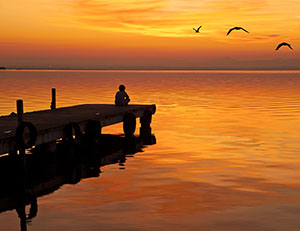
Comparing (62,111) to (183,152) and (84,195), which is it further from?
(84,195)

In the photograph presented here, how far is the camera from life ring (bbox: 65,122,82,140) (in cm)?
2097

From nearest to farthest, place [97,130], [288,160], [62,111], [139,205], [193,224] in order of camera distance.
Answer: [193,224], [139,205], [288,160], [97,130], [62,111]

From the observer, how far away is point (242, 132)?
30406mm

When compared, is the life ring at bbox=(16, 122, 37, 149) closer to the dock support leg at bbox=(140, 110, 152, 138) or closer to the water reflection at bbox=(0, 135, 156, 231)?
the water reflection at bbox=(0, 135, 156, 231)

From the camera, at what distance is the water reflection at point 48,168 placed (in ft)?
49.5

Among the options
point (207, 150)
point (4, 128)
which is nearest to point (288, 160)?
point (207, 150)

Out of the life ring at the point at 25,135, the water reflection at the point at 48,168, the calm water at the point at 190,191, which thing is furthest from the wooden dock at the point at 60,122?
the calm water at the point at 190,191

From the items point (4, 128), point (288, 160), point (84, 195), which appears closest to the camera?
point (84, 195)

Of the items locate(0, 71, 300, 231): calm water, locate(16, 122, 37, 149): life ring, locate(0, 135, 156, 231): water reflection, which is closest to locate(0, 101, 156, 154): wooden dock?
locate(16, 122, 37, 149): life ring

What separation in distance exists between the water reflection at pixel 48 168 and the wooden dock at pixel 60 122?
2.65 feet

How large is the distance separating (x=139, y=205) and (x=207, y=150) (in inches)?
392

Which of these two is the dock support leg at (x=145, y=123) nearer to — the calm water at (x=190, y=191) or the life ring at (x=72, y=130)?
the calm water at (x=190, y=191)

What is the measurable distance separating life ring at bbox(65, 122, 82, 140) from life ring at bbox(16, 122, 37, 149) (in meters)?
2.94

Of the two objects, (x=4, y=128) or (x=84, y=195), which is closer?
(x=84, y=195)
